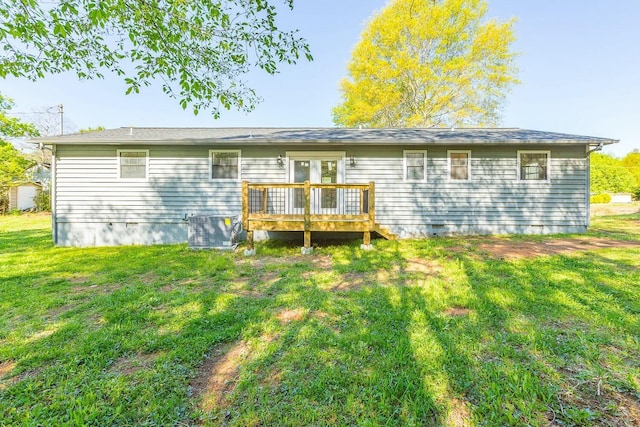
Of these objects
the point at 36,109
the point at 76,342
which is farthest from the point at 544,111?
the point at 36,109

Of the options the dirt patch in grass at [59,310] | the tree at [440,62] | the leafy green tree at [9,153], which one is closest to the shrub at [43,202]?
the leafy green tree at [9,153]

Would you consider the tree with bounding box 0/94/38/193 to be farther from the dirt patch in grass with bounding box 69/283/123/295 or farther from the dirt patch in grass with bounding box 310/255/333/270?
the dirt patch in grass with bounding box 310/255/333/270

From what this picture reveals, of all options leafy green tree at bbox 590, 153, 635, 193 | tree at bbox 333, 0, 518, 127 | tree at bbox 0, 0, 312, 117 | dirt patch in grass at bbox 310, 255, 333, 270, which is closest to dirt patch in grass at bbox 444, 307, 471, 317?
dirt patch in grass at bbox 310, 255, 333, 270

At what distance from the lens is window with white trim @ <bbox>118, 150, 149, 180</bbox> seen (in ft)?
25.4

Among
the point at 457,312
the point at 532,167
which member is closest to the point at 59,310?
the point at 457,312

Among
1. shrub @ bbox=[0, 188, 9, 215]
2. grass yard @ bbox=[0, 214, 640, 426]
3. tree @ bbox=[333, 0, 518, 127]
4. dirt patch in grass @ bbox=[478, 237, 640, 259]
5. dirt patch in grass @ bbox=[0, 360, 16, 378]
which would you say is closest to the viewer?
grass yard @ bbox=[0, 214, 640, 426]

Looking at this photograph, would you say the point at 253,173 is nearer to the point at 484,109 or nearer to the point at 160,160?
the point at 160,160

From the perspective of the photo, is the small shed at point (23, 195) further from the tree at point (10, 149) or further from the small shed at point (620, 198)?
the small shed at point (620, 198)

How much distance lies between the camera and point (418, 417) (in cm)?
167

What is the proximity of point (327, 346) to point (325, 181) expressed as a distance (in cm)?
596

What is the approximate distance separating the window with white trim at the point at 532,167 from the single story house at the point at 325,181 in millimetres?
28

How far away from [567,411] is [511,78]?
66.1ft

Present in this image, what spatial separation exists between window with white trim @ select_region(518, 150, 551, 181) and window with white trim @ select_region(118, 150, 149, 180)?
34.0ft

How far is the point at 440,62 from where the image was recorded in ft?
55.5
